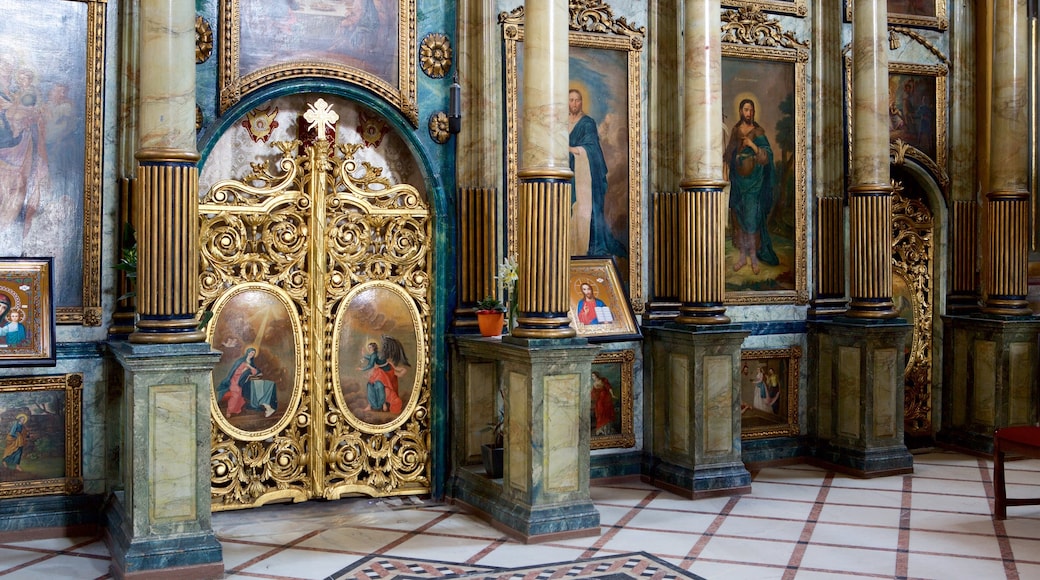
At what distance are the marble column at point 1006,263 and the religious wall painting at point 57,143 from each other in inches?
330

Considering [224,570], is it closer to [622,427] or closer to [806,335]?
[622,427]

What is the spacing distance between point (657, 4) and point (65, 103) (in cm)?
514

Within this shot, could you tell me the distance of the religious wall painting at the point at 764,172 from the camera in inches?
373

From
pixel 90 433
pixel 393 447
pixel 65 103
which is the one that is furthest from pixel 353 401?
pixel 65 103

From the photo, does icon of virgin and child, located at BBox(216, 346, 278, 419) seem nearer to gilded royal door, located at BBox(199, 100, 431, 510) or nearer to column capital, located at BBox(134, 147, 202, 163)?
gilded royal door, located at BBox(199, 100, 431, 510)

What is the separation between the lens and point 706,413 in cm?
827

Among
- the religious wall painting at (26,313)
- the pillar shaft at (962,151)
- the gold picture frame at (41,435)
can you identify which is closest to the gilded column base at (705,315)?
the pillar shaft at (962,151)

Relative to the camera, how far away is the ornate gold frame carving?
7500 mm

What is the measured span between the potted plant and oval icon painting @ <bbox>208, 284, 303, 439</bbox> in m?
1.49

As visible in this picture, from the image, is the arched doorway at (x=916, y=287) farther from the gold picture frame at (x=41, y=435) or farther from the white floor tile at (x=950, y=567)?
the gold picture frame at (x=41, y=435)

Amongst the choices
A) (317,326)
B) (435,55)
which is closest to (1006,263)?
(435,55)

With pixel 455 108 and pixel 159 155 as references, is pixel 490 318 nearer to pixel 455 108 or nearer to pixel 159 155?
pixel 455 108

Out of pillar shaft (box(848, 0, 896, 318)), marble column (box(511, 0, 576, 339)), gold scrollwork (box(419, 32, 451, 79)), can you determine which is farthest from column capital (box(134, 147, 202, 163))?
pillar shaft (box(848, 0, 896, 318))

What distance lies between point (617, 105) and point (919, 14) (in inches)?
149
